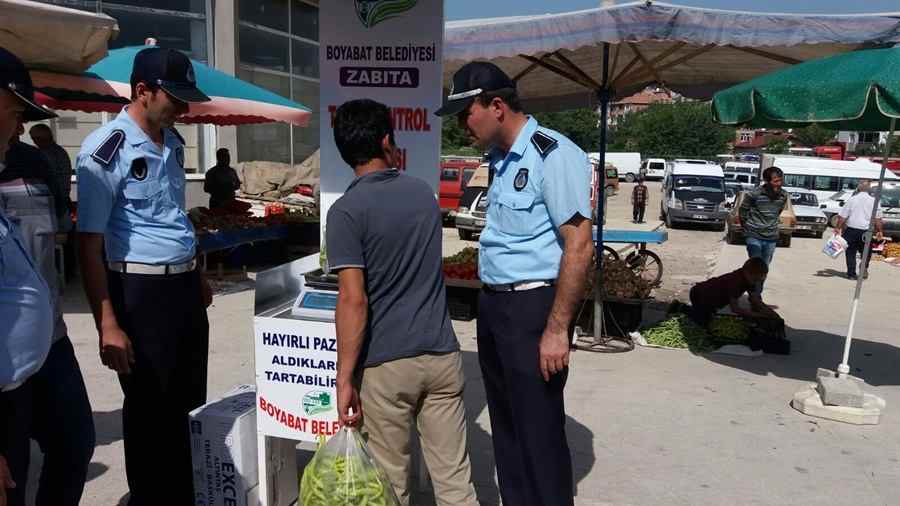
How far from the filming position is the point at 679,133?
6794 centimetres

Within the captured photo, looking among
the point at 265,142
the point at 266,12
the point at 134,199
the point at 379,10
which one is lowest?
the point at 134,199

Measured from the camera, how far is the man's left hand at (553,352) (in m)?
2.71

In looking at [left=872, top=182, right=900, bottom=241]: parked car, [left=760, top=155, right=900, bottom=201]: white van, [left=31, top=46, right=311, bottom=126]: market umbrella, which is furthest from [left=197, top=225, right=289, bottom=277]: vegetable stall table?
[left=760, top=155, right=900, bottom=201]: white van

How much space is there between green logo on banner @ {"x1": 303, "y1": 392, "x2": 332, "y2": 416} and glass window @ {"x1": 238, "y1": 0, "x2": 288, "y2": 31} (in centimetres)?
1503

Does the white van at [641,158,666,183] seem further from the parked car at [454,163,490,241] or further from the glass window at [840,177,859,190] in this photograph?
the parked car at [454,163,490,241]

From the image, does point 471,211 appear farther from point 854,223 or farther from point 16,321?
point 16,321

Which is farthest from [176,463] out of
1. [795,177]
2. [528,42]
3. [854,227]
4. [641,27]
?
[795,177]

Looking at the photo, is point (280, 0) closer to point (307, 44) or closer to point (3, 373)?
point (307, 44)

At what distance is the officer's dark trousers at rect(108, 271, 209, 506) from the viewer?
297 centimetres

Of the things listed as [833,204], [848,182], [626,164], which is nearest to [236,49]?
[833,204]

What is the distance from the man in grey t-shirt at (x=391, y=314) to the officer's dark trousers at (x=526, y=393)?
0.25m

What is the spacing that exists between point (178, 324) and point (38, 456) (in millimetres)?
1739

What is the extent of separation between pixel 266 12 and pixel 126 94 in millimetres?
10069

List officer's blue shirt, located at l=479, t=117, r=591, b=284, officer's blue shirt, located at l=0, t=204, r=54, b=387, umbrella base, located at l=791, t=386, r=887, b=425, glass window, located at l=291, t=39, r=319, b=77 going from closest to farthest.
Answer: officer's blue shirt, located at l=0, t=204, r=54, b=387, officer's blue shirt, located at l=479, t=117, r=591, b=284, umbrella base, located at l=791, t=386, r=887, b=425, glass window, located at l=291, t=39, r=319, b=77
